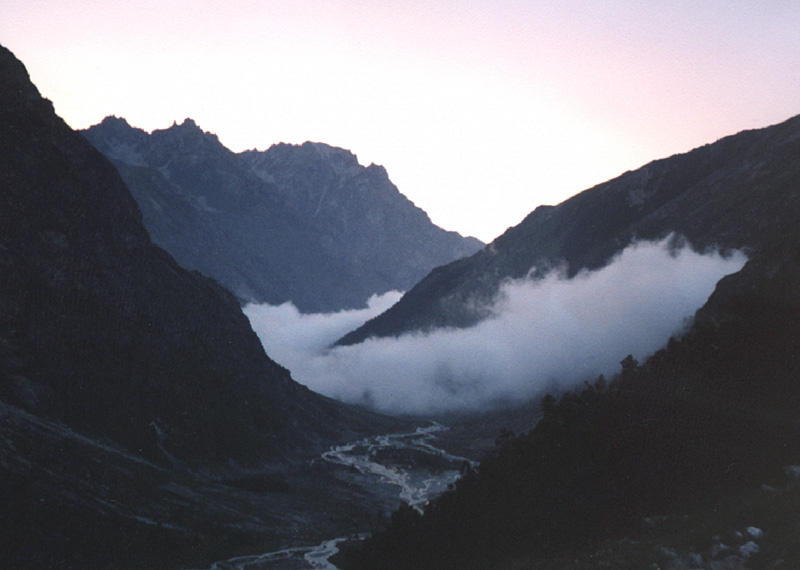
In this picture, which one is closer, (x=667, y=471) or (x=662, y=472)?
(x=667, y=471)

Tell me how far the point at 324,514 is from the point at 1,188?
14447cm

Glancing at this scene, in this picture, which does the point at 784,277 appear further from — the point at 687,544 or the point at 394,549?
the point at 394,549

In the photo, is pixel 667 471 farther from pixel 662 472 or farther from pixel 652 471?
pixel 652 471

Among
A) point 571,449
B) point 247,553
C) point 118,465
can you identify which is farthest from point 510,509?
point 118,465

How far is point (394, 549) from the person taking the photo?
109688 mm

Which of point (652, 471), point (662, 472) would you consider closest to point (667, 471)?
point (662, 472)

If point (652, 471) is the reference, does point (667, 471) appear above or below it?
above

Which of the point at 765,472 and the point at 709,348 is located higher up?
the point at 709,348

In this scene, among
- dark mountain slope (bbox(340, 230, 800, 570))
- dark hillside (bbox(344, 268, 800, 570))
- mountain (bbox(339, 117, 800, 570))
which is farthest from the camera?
dark hillside (bbox(344, 268, 800, 570))

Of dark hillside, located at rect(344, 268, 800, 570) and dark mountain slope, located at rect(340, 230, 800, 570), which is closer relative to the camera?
dark mountain slope, located at rect(340, 230, 800, 570)

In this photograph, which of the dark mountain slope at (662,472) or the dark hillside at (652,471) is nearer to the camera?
the dark mountain slope at (662,472)

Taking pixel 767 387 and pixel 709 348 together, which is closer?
pixel 767 387

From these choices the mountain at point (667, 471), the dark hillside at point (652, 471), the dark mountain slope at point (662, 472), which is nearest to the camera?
the mountain at point (667, 471)

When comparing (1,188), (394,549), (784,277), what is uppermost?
(1,188)
